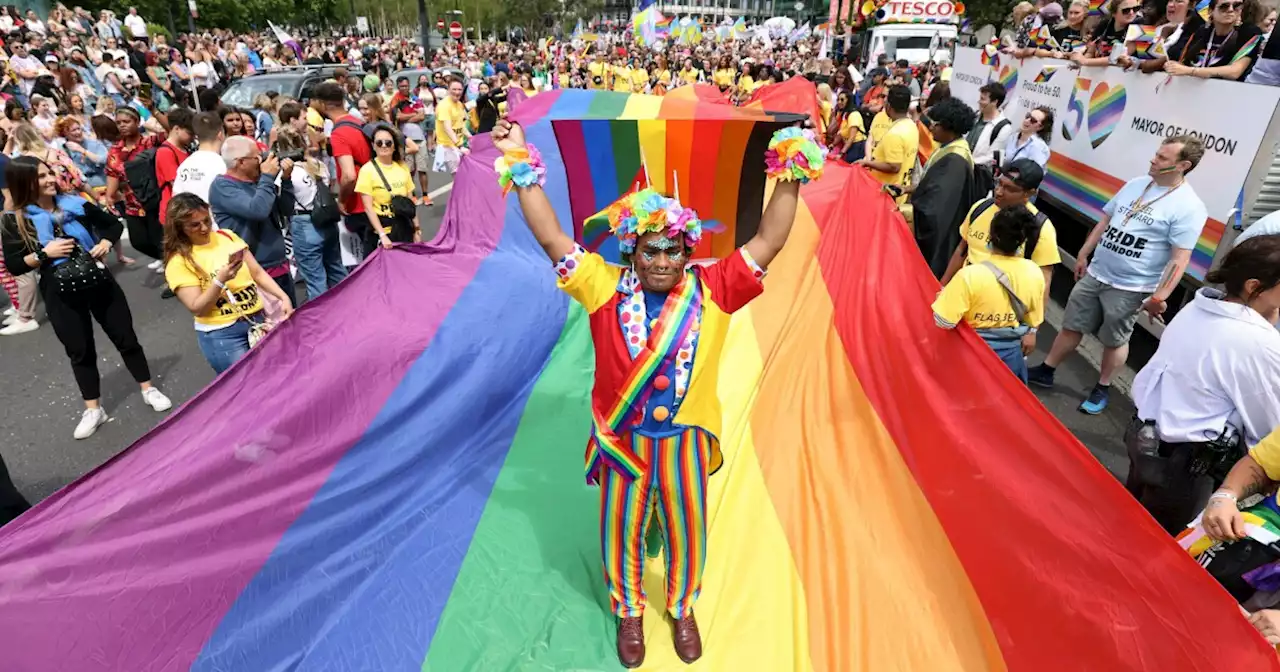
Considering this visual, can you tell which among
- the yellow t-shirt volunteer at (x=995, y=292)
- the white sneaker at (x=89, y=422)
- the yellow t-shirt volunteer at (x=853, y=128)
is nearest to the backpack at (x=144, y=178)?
the white sneaker at (x=89, y=422)

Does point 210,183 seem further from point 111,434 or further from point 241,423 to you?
point 241,423

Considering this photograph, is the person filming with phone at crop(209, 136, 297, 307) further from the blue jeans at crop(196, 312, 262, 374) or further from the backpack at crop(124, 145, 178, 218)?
the backpack at crop(124, 145, 178, 218)

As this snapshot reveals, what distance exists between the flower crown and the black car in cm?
1147

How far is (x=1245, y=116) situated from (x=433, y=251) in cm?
574

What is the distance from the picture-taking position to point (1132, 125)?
6.23 m

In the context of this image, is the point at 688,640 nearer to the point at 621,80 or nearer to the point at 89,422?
the point at 89,422

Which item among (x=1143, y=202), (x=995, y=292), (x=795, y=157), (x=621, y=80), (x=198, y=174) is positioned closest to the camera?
(x=795, y=157)

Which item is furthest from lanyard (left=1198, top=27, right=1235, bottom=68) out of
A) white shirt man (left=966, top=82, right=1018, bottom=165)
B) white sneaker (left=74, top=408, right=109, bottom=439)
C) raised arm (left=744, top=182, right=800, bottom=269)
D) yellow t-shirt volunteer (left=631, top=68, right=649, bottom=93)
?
yellow t-shirt volunteer (left=631, top=68, right=649, bottom=93)

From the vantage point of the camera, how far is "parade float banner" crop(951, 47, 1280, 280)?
4.91 m

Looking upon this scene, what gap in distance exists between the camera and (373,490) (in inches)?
Result: 129

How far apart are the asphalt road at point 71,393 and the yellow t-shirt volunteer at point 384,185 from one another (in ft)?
5.94

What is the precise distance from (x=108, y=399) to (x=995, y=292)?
597 centimetres

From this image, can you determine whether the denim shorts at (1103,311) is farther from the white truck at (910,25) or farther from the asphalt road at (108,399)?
the white truck at (910,25)

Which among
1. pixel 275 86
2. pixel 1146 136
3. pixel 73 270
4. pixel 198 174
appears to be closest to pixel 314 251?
pixel 198 174
